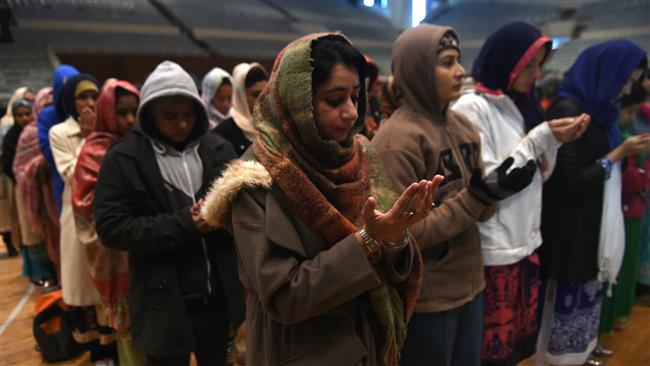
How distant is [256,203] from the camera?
42.2 inches

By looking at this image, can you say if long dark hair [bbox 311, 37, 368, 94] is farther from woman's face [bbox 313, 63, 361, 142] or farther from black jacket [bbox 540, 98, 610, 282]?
black jacket [bbox 540, 98, 610, 282]

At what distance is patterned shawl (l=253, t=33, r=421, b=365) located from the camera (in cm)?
106

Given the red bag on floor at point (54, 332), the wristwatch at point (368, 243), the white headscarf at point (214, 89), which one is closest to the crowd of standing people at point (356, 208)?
the wristwatch at point (368, 243)

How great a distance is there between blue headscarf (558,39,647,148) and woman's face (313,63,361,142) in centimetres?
177

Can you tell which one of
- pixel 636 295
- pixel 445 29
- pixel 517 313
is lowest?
pixel 636 295

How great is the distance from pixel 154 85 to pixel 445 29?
110 cm

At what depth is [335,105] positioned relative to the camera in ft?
3.69

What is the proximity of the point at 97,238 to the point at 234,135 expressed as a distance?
1.12 meters

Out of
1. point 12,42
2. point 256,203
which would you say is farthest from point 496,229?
point 12,42

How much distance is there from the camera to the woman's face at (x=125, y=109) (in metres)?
2.15

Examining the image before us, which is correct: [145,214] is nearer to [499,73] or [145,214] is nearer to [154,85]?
[154,85]

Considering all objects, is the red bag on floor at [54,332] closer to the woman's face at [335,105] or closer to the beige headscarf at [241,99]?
the beige headscarf at [241,99]

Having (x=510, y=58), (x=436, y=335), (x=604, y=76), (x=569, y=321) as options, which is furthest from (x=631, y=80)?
(x=436, y=335)

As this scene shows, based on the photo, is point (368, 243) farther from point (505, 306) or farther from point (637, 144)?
point (637, 144)
